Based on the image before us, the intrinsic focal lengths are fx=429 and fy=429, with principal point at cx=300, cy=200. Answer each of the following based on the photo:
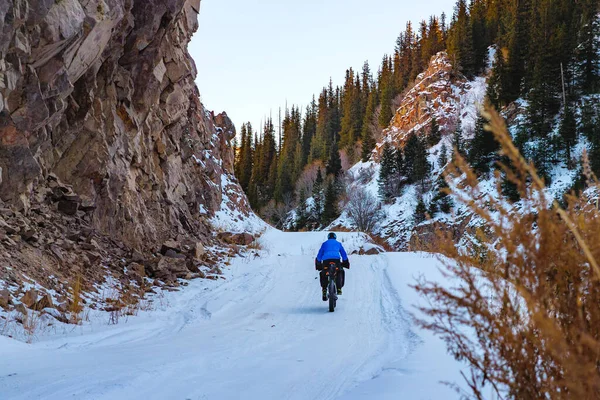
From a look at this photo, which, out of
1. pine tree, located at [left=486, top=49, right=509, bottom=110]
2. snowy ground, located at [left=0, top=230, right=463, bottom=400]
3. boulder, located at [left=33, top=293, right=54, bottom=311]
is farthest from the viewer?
pine tree, located at [left=486, top=49, right=509, bottom=110]

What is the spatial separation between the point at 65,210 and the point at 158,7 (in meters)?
7.27

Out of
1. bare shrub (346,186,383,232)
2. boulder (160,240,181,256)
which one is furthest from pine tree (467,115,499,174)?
boulder (160,240,181,256)

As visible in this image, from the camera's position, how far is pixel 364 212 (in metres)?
43.0

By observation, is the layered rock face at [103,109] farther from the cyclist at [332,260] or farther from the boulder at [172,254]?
the cyclist at [332,260]

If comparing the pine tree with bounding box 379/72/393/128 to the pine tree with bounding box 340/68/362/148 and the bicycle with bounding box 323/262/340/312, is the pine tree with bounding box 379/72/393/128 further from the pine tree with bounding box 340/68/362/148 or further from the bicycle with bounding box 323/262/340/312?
the bicycle with bounding box 323/262/340/312

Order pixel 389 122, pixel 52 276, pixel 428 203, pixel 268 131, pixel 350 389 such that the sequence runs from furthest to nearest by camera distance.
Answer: pixel 268 131 → pixel 389 122 → pixel 428 203 → pixel 52 276 → pixel 350 389

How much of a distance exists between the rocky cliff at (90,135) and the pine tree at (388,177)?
32420 mm

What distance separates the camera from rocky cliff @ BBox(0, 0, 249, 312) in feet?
29.3

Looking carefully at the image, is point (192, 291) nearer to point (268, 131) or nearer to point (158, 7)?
point (158, 7)

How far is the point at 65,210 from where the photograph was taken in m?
11.2

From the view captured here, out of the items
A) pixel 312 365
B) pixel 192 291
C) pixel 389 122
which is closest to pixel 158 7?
pixel 192 291

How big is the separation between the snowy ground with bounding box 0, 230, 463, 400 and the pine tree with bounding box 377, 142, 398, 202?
39.9 m

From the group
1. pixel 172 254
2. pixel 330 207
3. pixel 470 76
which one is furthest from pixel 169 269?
pixel 470 76

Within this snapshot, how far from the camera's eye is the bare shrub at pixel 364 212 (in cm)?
4288
